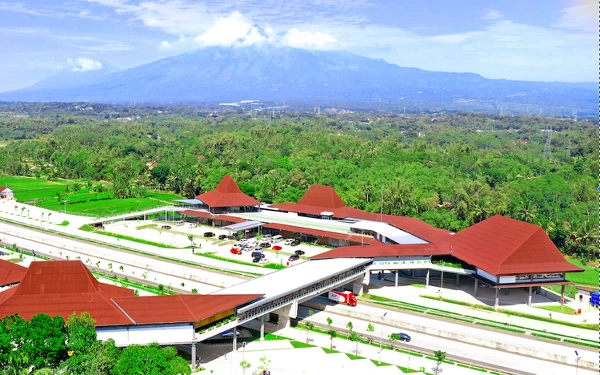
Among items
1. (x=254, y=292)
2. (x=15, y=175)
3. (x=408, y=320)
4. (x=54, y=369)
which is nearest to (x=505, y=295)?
(x=408, y=320)

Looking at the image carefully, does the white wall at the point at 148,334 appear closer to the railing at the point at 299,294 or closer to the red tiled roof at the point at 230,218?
the railing at the point at 299,294

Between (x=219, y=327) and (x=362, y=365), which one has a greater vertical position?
(x=219, y=327)

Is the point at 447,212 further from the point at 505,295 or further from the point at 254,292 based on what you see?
the point at 254,292

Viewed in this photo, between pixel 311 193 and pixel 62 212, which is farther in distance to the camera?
pixel 62 212

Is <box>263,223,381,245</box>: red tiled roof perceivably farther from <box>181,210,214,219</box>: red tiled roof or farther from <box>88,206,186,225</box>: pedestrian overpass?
<box>88,206,186,225</box>: pedestrian overpass

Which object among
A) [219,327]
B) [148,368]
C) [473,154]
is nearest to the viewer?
[148,368]

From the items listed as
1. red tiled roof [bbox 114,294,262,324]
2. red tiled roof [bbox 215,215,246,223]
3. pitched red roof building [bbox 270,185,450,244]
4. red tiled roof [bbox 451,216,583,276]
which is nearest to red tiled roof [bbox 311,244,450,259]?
red tiled roof [bbox 451,216,583,276]

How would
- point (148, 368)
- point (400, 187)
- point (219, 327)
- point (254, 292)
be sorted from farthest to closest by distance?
1. point (400, 187)
2. point (254, 292)
3. point (219, 327)
4. point (148, 368)
